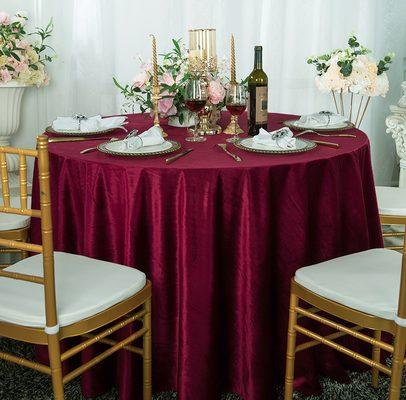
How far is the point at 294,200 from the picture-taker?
75.5 inches

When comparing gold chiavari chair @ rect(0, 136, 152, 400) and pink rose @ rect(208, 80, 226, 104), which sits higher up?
pink rose @ rect(208, 80, 226, 104)

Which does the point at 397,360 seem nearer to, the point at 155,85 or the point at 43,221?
the point at 43,221

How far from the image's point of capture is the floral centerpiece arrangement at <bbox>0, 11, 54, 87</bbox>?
10.8 feet

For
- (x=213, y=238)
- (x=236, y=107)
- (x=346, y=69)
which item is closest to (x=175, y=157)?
(x=213, y=238)

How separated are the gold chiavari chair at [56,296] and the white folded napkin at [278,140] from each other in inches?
23.9

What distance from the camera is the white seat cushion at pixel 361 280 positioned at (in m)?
1.64

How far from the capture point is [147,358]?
192 centimetres

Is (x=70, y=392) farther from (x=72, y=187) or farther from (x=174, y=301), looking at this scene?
(x=72, y=187)

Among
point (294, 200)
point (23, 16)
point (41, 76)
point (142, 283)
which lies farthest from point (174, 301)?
point (23, 16)

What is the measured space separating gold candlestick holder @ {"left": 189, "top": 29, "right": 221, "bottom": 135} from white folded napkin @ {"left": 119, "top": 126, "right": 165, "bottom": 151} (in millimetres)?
358

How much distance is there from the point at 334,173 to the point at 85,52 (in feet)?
7.91

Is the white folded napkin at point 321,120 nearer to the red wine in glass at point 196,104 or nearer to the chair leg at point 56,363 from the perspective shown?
the red wine in glass at point 196,104

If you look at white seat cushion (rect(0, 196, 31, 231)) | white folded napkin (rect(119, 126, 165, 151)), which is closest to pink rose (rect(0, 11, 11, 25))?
white seat cushion (rect(0, 196, 31, 231))

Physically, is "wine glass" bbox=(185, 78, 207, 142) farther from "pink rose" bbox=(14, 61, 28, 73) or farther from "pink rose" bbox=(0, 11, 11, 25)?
"pink rose" bbox=(0, 11, 11, 25)
